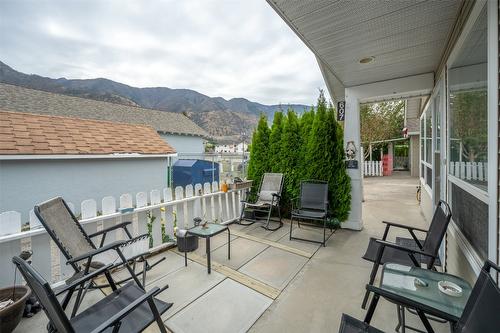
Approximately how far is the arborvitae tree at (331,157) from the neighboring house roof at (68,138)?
6343 mm

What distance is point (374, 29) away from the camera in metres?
2.40

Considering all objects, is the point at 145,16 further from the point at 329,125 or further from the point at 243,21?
the point at 329,125

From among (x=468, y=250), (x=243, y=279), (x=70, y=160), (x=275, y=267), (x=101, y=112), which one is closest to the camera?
(x=468, y=250)

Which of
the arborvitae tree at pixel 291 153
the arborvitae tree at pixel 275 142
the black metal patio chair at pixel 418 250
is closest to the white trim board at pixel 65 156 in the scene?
the arborvitae tree at pixel 275 142

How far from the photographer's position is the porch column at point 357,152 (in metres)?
4.32

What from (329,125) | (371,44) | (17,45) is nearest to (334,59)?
(371,44)

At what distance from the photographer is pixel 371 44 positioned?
2.73 meters

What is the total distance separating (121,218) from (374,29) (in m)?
3.83

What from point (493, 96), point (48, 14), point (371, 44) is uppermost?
point (48, 14)

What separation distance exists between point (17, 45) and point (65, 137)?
438 cm

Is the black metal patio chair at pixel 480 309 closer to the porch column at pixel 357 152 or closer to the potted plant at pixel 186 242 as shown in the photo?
the potted plant at pixel 186 242

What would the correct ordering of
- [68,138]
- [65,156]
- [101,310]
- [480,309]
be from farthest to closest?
[68,138]
[65,156]
[101,310]
[480,309]

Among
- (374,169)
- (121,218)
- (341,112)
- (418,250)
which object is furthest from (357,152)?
(374,169)

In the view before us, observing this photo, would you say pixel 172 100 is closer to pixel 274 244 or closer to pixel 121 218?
pixel 121 218
